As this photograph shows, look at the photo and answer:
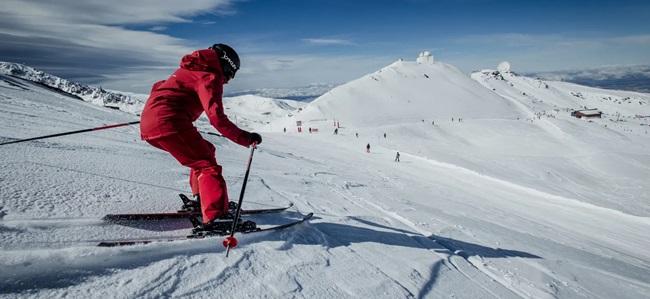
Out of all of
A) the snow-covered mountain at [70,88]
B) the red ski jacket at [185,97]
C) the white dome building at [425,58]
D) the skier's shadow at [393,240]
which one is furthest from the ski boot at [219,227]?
the white dome building at [425,58]

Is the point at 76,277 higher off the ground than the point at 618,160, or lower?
higher

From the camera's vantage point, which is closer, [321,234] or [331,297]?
[331,297]

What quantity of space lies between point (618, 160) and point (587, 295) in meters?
42.1

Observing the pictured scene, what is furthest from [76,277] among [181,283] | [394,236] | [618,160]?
[618,160]

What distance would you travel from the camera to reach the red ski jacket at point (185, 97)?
10.7 feet

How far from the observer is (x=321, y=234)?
398 centimetres

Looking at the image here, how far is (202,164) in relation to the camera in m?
3.50

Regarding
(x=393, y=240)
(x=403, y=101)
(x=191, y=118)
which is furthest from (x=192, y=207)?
(x=403, y=101)

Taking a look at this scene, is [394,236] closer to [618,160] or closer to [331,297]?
[331,297]

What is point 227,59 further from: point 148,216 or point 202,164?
point 148,216

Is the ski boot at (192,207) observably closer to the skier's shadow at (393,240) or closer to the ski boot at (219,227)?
the ski boot at (219,227)

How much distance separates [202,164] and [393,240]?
2432mm

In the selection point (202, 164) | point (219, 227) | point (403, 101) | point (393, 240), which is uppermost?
point (403, 101)

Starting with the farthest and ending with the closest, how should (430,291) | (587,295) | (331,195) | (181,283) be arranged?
(331,195) < (587,295) < (430,291) < (181,283)
